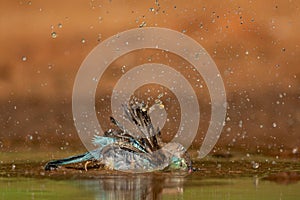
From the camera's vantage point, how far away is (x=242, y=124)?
16312 mm

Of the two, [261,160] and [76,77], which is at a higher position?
[76,77]

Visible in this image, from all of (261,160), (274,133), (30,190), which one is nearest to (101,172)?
(30,190)

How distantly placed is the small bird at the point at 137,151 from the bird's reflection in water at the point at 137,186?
0.77 ft

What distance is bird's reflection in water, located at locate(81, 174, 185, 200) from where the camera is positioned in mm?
11078

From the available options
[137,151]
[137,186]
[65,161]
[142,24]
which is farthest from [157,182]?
[142,24]

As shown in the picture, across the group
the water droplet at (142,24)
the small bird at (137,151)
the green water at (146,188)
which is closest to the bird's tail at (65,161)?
the small bird at (137,151)

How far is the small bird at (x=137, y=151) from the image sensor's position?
1241cm

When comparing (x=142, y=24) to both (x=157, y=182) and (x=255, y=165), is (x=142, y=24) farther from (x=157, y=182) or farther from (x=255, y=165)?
(x=157, y=182)

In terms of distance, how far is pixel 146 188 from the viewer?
1146cm

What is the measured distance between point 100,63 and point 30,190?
19.1ft

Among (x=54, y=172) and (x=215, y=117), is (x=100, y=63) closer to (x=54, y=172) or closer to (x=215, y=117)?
(x=215, y=117)

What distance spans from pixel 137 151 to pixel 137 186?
900 millimetres

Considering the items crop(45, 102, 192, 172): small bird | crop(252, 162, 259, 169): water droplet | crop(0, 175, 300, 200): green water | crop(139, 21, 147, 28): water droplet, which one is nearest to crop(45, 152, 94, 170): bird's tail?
crop(45, 102, 192, 172): small bird

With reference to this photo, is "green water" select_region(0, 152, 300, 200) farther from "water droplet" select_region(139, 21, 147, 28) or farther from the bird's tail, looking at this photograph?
"water droplet" select_region(139, 21, 147, 28)
